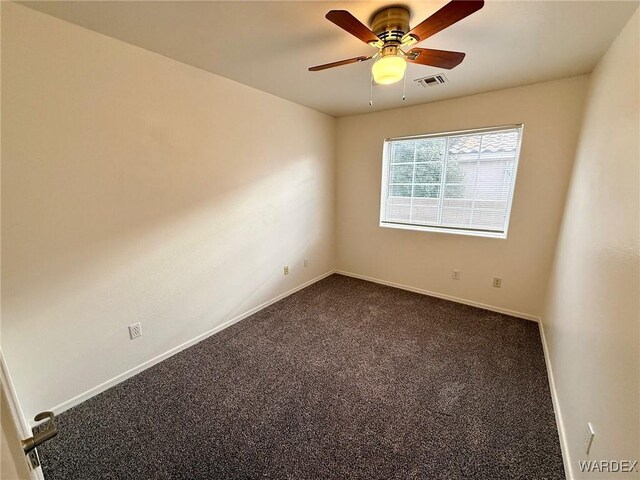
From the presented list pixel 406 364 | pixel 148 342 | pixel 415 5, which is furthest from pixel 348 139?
pixel 148 342

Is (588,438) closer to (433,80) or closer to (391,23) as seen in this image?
(391,23)

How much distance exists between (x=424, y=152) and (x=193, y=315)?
3.04 meters

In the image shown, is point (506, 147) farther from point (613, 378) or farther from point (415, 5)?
point (613, 378)

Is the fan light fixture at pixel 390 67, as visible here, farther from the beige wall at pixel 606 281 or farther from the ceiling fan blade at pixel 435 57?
the beige wall at pixel 606 281

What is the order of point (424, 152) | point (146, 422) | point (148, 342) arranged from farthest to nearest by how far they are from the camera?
1. point (424, 152)
2. point (148, 342)
3. point (146, 422)

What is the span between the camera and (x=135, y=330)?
2.03 m

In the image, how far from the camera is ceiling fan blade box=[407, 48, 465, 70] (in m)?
1.51

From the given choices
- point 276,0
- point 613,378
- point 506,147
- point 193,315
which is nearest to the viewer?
point 613,378

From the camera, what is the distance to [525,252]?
272cm

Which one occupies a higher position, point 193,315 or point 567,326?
point 567,326

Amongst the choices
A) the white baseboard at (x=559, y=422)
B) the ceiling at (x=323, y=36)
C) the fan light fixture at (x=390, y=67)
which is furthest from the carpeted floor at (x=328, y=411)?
the ceiling at (x=323, y=36)

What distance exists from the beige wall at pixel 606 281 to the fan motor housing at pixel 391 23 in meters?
1.12

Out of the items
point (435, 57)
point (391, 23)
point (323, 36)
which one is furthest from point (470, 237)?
point (323, 36)

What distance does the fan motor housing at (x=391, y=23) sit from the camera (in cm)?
144
